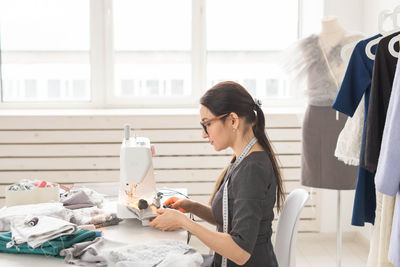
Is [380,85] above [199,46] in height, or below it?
below

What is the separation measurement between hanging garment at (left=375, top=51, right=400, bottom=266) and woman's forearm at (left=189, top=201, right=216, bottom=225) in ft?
2.32

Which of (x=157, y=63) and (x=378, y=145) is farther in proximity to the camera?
(x=157, y=63)

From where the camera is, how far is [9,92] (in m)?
4.79

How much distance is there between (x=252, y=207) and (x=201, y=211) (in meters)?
0.46

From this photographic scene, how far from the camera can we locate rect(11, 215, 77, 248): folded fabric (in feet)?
6.08

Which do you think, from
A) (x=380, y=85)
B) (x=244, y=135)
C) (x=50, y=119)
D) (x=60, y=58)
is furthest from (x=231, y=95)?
(x=60, y=58)

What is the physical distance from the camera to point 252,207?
194 centimetres

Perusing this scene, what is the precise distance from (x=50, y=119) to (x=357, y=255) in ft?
8.31

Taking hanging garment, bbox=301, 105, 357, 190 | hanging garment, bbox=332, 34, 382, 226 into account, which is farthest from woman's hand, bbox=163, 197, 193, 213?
hanging garment, bbox=301, 105, 357, 190

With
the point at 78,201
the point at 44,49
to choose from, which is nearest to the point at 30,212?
the point at 78,201

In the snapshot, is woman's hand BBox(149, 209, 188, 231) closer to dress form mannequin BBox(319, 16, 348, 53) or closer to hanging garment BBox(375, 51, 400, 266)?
hanging garment BBox(375, 51, 400, 266)

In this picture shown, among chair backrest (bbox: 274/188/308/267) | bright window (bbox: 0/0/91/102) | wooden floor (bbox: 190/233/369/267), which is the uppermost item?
bright window (bbox: 0/0/91/102)

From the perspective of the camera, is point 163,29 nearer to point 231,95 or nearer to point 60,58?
point 60,58

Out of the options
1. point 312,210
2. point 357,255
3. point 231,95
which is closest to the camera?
point 231,95
